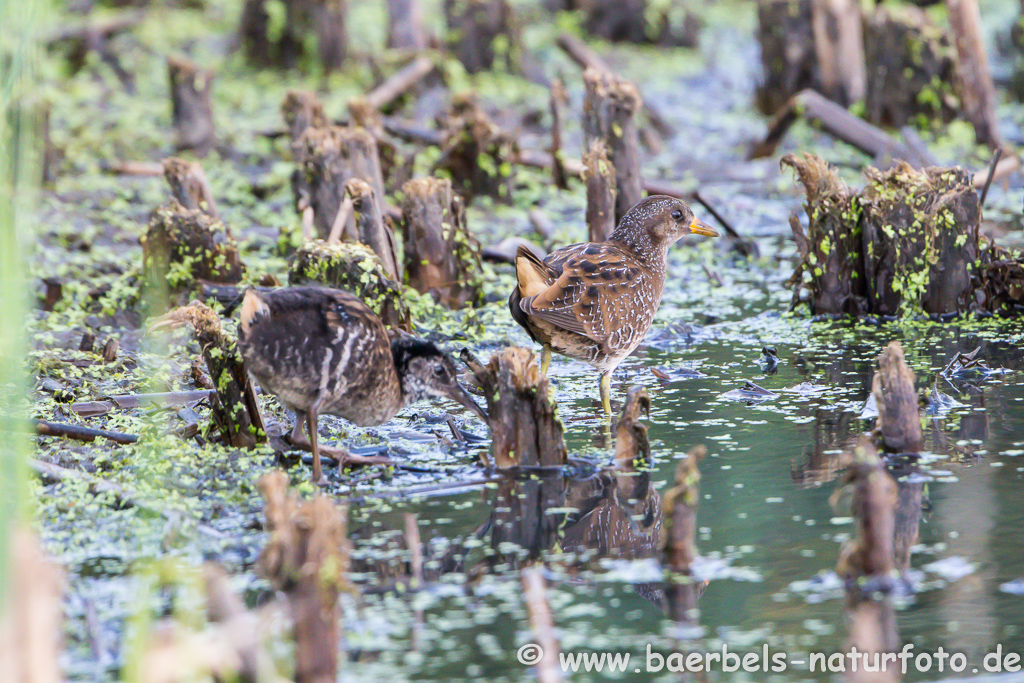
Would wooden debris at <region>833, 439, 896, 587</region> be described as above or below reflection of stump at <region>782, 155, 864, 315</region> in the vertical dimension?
below

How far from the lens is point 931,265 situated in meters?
6.85

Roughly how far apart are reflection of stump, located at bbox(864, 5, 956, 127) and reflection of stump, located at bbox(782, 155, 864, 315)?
14.7ft

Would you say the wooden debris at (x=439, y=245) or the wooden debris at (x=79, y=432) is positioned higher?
the wooden debris at (x=439, y=245)

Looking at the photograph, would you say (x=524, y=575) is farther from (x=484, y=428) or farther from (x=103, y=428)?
(x=103, y=428)

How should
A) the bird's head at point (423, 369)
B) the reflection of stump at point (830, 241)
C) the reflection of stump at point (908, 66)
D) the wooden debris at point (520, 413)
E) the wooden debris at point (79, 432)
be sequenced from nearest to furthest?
the wooden debris at point (520, 413), the wooden debris at point (79, 432), the bird's head at point (423, 369), the reflection of stump at point (830, 241), the reflection of stump at point (908, 66)

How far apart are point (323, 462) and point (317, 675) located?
2.01 meters

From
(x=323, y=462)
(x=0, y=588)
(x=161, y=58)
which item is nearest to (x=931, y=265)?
(x=323, y=462)

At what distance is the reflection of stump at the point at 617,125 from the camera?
8.05 meters

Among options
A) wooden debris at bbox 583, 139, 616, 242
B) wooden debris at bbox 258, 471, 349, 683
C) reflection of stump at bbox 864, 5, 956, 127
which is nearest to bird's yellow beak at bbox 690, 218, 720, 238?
wooden debris at bbox 583, 139, 616, 242

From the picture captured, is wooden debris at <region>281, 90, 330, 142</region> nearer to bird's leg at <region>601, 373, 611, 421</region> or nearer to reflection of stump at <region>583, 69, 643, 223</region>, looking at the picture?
reflection of stump at <region>583, 69, 643, 223</region>

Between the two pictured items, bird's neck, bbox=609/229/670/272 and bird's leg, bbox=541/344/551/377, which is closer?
bird's leg, bbox=541/344/551/377

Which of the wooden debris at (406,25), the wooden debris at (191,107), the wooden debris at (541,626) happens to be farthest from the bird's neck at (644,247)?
the wooden debris at (406,25)

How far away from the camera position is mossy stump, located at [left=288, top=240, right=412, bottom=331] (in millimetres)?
6445

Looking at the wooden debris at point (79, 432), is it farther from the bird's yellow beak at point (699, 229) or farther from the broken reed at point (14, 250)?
the bird's yellow beak at point (699, 229)
